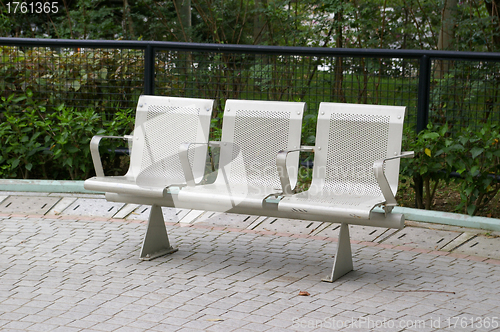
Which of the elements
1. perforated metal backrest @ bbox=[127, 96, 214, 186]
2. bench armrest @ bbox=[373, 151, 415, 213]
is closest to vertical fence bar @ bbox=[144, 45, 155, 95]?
perforated metal backrest @ bbox=[127, 96, 214, 186]

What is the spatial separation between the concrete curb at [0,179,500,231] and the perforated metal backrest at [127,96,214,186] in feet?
5.87

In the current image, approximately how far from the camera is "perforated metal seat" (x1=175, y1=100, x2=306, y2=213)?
532 cm

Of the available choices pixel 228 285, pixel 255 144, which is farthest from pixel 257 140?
pixel 228 285

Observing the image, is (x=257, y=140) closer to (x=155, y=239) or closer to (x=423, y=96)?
(x=155, y=239)

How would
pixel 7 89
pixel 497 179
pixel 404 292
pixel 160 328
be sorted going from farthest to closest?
pixel 7 89
pixel 497 179
pixel 404 292
pixel 160 328

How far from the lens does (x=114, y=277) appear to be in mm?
4914

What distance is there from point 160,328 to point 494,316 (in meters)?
2.13

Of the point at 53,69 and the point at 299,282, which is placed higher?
the point at 53,69


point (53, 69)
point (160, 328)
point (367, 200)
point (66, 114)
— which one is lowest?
point (160, 328)

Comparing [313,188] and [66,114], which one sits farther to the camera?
[66,114]

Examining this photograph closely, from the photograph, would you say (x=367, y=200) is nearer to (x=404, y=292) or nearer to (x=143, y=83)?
(x=404, y=292)

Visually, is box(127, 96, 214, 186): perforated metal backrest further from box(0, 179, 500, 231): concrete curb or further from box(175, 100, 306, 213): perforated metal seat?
box(0, 179, 500, 231): concrete curb

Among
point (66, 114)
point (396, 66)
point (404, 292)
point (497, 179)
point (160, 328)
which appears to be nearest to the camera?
point (160, 328)

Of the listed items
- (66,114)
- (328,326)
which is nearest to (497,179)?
(328,326)
